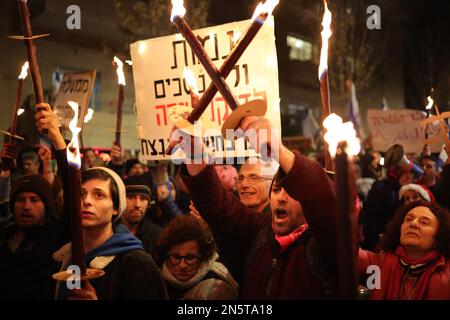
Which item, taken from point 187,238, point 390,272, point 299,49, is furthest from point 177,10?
point 299,49

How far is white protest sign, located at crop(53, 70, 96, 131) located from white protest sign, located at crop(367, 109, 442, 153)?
4917 millimetres

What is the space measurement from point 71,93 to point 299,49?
2166cm

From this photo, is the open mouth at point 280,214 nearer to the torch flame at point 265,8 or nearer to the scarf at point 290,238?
the scarf at point 290,238

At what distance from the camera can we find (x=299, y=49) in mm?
25188

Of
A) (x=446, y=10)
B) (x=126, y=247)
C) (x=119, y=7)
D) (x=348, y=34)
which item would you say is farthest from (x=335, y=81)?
(x=126, y=247)

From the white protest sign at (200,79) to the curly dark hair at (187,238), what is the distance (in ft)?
1.93

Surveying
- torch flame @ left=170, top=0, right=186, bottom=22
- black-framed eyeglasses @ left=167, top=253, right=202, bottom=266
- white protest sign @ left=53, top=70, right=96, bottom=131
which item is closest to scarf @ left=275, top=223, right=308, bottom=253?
black-framed eyeglasses @ left=167, top=253, right=202, bottom=266

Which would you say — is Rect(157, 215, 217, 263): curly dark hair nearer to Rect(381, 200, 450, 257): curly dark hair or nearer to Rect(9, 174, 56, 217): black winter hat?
Rect(9, 174, 56, 217): black winter hat

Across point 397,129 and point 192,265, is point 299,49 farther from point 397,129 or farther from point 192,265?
point 192,265

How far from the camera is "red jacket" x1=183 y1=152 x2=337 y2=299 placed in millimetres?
1997

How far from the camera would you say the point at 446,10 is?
2073 centimetres

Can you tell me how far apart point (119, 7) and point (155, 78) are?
472 inches
